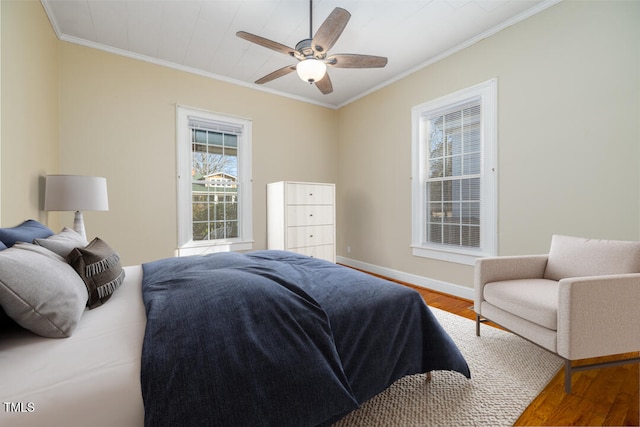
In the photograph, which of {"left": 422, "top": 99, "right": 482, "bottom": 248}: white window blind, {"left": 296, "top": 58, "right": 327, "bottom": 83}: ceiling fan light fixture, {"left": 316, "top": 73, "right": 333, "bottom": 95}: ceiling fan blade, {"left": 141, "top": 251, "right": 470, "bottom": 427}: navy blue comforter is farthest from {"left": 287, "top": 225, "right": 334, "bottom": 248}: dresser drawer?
{"left": 141, "top": 251, "right": 470, "bottom": 427}: navy blue comforter

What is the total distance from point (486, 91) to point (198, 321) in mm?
3418

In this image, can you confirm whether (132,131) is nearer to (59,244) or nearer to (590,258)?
(59,244)

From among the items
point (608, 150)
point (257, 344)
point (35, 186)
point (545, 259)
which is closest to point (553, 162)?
point (608, 150)

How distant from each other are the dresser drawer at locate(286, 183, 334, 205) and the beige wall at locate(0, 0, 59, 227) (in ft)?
8.07

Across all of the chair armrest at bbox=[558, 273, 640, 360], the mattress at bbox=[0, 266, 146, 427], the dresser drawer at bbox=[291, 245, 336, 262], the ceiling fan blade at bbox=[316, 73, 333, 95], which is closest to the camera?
the mattress at bbox=[0, 266, 146, 427]

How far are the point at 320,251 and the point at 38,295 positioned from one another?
3.34 metres

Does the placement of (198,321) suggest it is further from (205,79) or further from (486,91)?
(205,79)

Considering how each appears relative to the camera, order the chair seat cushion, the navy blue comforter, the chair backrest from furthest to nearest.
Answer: the chair backrest < the chair seat cushion < the navy blue comforter

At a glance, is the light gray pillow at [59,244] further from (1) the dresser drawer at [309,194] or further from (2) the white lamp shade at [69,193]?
(1) the dresser drawer at [309,194]

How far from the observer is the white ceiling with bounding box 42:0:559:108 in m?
2.56

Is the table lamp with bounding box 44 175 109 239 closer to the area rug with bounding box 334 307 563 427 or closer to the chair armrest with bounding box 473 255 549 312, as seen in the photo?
the area rug with bounding box 334 307 563 427

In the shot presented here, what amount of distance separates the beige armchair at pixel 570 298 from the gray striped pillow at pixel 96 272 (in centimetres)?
242

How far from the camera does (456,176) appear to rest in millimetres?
3369

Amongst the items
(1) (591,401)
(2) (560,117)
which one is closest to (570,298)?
(1) (591,401)
